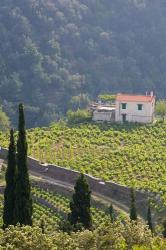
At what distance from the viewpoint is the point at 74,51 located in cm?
14412

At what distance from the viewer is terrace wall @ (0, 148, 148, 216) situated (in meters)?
48.5

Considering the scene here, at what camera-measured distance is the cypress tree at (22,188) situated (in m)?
31.5

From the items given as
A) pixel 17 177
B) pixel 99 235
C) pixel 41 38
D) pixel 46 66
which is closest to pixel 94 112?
pixel 17 177

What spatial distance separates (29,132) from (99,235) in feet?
123

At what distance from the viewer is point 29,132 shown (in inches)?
2501

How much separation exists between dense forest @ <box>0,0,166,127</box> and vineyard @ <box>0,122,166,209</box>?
174ft

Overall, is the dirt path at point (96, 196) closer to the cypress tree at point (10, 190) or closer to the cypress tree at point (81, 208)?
the cypress tree at point (81, 208)

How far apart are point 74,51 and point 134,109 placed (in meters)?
77.1

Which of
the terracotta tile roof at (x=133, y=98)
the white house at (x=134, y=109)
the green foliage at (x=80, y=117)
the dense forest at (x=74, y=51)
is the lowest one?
the green foliage at (x=80, y=117)

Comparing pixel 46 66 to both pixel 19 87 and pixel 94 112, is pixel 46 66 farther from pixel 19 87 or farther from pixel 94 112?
pixel 94 112

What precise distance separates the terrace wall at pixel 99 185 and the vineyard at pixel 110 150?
105 centimetres

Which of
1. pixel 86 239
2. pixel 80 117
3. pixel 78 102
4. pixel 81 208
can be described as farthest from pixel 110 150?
pixel 78 102

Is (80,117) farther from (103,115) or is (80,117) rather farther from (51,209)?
(51,209)

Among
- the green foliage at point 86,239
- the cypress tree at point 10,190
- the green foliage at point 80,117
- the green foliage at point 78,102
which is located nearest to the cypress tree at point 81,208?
the cypress tree at point 10,190
